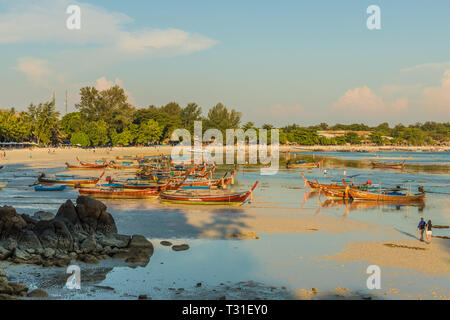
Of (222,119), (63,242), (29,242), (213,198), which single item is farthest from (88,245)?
(222,119)

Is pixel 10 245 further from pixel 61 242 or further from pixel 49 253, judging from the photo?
pixel 61 242

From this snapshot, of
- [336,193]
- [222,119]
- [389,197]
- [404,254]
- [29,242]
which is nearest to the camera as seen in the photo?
[29,242]

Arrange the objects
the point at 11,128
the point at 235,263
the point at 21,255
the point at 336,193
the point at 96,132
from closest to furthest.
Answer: the point at 21,255 → the point at 235,263 → the point at 336,193 → the point at 11,128 → the point at 96,132

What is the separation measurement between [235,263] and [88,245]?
618 centimetres

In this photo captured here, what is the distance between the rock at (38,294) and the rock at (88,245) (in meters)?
4.50

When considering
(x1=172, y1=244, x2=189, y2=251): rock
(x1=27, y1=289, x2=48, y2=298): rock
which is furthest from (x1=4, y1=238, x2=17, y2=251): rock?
(x1=172, y1=244, x2=189, y2=251): rock

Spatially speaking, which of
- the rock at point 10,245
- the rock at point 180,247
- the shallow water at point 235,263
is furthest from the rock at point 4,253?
the rock at point 180,247

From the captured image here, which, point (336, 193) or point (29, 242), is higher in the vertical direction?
point (29, 242)

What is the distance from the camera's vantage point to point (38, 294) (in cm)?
1252

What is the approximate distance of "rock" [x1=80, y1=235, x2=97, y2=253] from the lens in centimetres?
1725

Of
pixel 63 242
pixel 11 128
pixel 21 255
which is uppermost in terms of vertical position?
pixel 11 128
